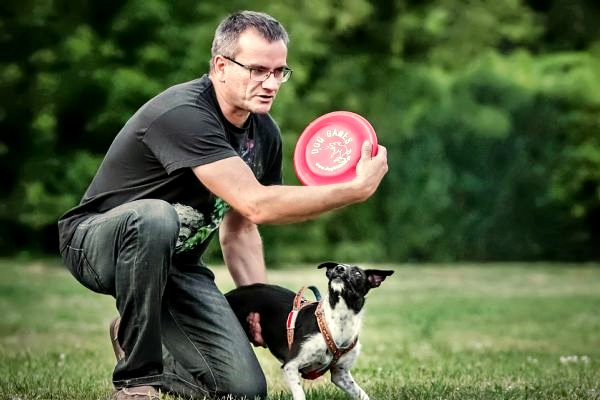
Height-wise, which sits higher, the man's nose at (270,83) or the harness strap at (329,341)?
the man's nose at (270,83)

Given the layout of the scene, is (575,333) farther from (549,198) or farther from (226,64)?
(549,198)

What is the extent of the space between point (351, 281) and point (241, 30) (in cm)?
140

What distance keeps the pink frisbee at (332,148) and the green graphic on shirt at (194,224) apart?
526 mm

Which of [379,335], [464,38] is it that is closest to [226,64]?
[379,335]

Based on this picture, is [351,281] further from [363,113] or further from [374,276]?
[363,113]

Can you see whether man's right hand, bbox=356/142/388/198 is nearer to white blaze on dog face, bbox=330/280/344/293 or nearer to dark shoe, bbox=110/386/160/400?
white blaze on dog face, bbox=330/280/344/293

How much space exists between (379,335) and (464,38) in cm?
1857

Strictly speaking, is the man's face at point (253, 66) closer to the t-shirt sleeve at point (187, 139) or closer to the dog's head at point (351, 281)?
the t-shirt sleeve at point (187, 139)

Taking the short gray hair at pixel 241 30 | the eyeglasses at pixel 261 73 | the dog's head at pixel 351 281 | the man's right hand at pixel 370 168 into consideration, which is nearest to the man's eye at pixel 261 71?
the eyeglasses at pixel 261 73

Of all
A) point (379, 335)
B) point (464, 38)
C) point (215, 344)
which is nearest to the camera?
point (215, 344)

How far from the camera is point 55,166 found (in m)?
20.7

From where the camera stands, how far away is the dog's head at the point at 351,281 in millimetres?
5160

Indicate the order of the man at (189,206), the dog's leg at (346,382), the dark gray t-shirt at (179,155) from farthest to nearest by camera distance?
the dog's leg at (346,382) → the dark gray t-shirt at (179,155) → the man at (189,206)

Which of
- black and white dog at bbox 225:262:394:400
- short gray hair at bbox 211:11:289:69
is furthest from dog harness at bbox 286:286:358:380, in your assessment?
short gray hair at bbox 211:11:289:69
